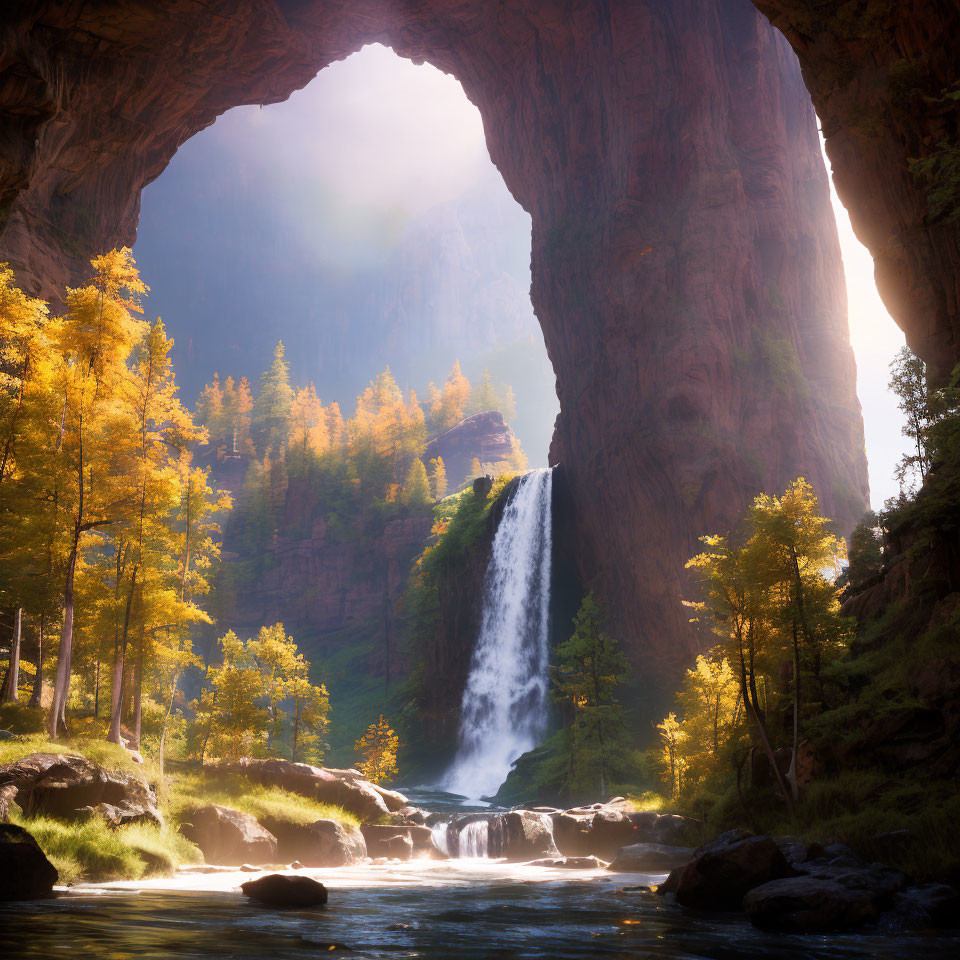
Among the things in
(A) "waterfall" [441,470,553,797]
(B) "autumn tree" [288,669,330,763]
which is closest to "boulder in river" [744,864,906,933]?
(B) "autumn tree" [288,669,330,763]

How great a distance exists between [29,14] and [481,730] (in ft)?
142

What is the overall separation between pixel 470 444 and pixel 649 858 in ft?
277

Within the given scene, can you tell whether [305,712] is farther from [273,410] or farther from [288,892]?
[273,410]

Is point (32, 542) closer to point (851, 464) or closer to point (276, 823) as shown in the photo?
point (276, 823)

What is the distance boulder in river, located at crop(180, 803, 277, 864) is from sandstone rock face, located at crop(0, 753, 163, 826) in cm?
340

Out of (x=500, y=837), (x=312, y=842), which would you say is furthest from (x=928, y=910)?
(x=500, y=837)

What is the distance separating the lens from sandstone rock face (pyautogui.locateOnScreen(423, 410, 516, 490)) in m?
102

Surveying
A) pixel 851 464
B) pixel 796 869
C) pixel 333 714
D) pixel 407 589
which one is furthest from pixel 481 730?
pixel 796 869

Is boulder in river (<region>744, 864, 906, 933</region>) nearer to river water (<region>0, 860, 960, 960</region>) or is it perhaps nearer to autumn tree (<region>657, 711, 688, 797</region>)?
river water (<region>0, 860, 960, 960</region>)

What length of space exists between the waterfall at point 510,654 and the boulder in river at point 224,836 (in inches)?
977

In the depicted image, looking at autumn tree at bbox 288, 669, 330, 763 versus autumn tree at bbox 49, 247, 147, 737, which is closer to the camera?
autumn tree at bbox 49, 247, 147, 737

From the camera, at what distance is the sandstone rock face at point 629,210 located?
39.0 meters

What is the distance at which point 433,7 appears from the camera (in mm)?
53906

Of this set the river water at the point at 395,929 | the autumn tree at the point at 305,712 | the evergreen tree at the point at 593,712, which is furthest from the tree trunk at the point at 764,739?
the autumn tree at the point at 305,712
